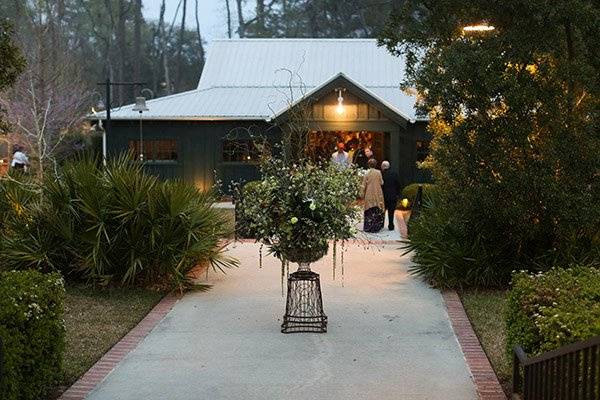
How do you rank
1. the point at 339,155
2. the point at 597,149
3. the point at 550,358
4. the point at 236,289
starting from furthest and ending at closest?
the point at 339,155 < the point at 236,289 < the point at 597,149 < the point at 550,358

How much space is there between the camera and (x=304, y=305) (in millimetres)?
→ 8742

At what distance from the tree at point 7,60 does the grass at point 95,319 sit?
A: 2163 mm

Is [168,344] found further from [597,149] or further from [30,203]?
[597,149]

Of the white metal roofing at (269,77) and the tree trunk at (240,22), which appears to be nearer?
the white metal roofing at (269,77)

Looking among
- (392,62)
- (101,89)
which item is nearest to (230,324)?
(392,62)

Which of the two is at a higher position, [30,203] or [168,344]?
[30,203]

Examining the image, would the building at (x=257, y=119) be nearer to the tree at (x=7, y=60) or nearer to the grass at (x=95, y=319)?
the grass at (x=95, y=319)

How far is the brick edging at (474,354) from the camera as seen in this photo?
6523 millimetres

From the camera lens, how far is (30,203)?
1156 centimetres

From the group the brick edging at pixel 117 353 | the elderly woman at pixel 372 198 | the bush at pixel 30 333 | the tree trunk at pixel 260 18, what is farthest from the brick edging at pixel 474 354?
the tree trunk at pixel 260 18

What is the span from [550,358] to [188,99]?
22.8m

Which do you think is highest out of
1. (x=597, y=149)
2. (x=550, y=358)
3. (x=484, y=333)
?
(x=597, y=149)

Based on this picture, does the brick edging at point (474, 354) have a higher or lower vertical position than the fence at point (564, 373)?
lower

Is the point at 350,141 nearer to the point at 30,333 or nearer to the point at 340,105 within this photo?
the point at 340,105
